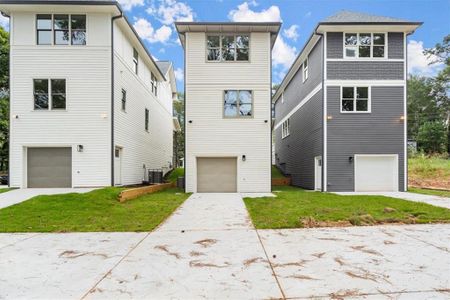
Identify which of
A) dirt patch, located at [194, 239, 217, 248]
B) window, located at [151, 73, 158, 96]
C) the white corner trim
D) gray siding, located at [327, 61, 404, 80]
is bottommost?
dirt patch, located at [194, 239, 217, 248]

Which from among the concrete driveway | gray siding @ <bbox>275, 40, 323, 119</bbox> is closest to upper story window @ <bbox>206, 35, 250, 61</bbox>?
gray siding @ <bbox>275, 40, 323, 119</bbox>

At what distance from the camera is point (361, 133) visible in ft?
45.9

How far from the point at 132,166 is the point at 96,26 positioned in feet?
21.8

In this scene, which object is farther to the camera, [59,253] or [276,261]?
[59,253]

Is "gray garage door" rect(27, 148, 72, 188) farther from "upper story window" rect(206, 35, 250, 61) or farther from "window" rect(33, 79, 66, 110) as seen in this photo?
"upper story window" rect(206, 35, 250, 61)

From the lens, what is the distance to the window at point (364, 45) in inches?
555

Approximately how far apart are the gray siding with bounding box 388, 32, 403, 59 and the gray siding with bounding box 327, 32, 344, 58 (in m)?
2.27

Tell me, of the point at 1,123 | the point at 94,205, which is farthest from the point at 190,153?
the point at 1,123

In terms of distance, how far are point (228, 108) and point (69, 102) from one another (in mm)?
6782

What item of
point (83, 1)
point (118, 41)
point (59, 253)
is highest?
point (83, 1)

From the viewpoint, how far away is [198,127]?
45.3 feet

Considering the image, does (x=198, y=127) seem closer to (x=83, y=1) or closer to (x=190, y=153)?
(x=190, y=153)

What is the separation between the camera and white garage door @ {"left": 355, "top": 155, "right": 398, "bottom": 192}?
14.0 metres

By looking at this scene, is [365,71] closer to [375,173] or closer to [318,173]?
[375,173]
